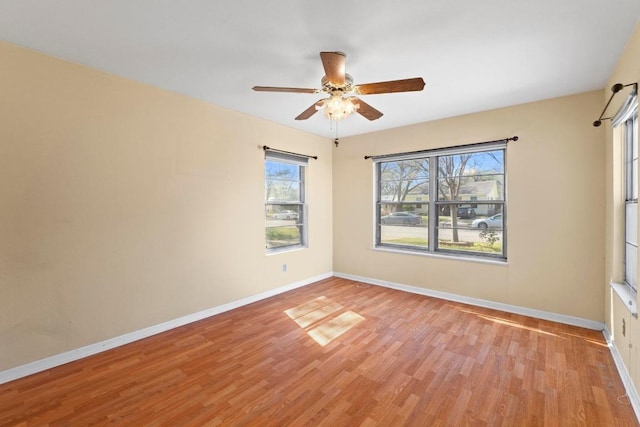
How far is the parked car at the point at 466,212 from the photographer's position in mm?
3912

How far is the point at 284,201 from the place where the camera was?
14.8ft

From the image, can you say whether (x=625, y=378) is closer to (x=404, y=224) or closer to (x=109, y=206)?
(x=404, y=224)

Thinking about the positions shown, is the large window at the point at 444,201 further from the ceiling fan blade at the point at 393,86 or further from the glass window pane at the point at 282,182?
Result: the ceiling fan blade at the point at 393,86

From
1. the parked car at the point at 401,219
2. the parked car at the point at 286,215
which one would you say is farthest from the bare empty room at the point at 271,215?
the parked car at the point at 401,219

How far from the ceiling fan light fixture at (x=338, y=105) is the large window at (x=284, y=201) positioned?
1.83 metres

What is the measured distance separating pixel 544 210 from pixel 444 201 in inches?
45.4

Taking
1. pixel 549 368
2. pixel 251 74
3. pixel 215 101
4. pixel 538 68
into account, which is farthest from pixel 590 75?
pixel 215 101

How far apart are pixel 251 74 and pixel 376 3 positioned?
1357mm

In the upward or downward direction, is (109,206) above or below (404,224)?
above

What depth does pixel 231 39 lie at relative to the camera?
7.00 ft

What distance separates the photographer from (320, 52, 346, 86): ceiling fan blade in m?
1.91

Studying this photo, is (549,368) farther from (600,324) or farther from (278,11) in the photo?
(278,11)

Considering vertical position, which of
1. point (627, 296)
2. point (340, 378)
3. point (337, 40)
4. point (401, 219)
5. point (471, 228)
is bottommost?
point (340, 378)

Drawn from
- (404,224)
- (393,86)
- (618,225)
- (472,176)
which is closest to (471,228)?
(472,176)
